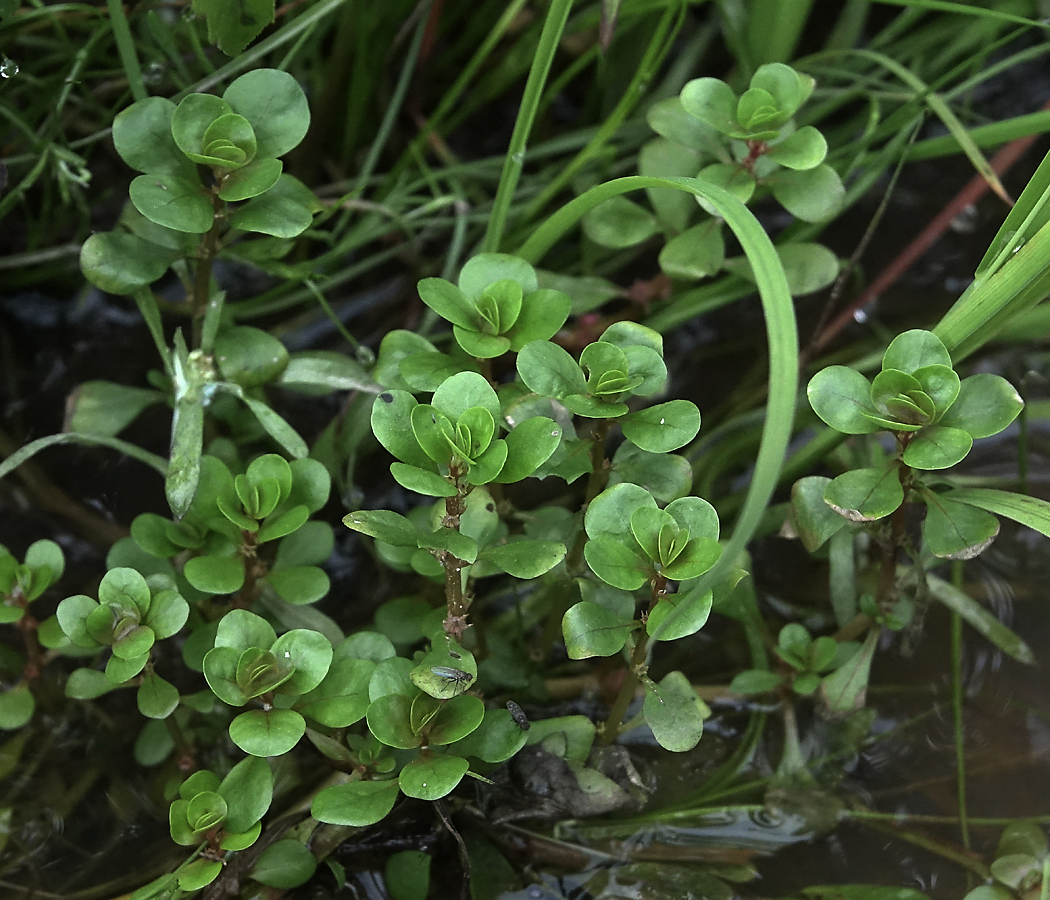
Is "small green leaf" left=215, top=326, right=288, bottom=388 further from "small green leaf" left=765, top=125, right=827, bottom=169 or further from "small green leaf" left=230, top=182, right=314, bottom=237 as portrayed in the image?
"small green leaf" left=765, top=125, right=827, bottom=169

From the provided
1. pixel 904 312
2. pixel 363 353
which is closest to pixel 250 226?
pixel 363 353

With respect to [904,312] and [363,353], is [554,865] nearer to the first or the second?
[363,353]

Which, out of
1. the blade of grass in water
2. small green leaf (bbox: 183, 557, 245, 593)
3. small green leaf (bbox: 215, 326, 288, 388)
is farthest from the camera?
small green leaf (bbox: 215, 326, 288, 388)

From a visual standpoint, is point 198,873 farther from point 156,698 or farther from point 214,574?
point 214,574

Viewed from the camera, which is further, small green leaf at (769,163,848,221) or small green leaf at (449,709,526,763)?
small green leaf at (769,163,848,221)

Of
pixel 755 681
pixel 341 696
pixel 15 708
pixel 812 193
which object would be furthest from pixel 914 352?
pixel 15 708

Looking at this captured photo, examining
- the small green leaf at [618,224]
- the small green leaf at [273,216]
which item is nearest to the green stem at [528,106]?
the small green leaf at [618,224]

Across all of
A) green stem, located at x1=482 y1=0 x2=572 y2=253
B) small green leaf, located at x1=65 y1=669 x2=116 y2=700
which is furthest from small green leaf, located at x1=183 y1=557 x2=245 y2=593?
green stem, located at x1=482 y1=0 x2=572 y2=253
